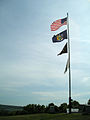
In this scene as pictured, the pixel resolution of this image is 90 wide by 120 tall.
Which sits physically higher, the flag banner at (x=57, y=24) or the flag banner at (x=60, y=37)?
the flag banner at (x=57, y=24)

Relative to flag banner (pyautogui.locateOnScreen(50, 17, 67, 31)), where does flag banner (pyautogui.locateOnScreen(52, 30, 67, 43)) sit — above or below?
below

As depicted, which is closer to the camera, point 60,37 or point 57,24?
point 60,37

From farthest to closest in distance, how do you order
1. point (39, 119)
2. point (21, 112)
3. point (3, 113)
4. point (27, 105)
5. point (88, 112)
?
point (27, 105) → point (21, 112) → point (3, 113) → point (88, 112) → point (39, 119)

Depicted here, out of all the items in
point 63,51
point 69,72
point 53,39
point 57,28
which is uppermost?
point 57,28

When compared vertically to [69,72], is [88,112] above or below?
below

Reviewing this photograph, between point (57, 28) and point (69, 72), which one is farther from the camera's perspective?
point (57, 28)

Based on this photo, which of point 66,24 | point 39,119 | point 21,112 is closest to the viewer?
point 39,119

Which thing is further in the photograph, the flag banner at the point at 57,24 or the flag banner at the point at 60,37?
the flag banner at the point at 57,24

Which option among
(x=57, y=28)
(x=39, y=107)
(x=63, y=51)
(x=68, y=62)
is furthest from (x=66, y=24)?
(x=39, y=107)

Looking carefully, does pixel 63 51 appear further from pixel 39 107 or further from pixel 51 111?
pixel 39 107

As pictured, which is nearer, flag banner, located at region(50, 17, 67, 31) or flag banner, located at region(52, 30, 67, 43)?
flag banner, located at region(52, 30, 67, 43)

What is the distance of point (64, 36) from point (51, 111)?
40.1 feet

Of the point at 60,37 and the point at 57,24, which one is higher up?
the point at 57,24

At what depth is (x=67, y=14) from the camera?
25438mm
